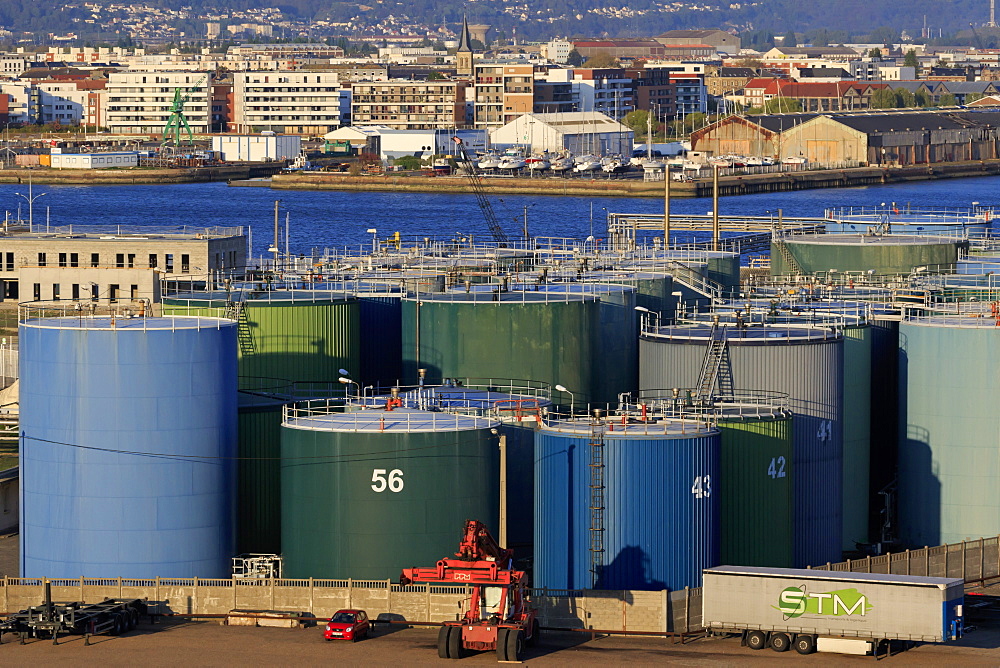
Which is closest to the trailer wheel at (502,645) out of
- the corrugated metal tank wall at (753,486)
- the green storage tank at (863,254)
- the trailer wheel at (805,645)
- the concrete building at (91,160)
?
the trailer wheel at (805,645)

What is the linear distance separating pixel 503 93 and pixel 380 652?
169 meters

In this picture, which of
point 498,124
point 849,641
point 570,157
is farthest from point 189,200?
point 849,641

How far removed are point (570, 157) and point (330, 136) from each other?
97.2 feet

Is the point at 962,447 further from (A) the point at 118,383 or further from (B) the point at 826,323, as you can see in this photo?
(A) the point at 118,383

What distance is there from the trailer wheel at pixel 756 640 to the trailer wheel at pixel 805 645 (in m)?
0.45

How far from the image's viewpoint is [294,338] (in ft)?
109

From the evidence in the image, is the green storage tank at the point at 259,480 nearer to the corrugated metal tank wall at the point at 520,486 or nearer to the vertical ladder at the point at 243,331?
the vertical ladder at the point at 243,331

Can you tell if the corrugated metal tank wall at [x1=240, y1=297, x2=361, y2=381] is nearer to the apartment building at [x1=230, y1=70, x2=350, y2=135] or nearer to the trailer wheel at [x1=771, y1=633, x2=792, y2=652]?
the trailer wheel at [x1=771, y1=633, x2=792, y2=652]

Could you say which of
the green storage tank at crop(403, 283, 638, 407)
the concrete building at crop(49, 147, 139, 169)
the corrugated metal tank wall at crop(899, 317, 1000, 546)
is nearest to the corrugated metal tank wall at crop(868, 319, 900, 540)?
the corrugated metal tank wall at crop(899, 317, 1000, 546)

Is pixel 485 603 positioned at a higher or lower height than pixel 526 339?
lower

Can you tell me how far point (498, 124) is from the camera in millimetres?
187875

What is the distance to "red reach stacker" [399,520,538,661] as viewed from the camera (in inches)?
975

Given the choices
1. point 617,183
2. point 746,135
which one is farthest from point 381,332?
point 746,135

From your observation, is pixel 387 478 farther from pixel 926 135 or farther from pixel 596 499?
pixel 926 135
